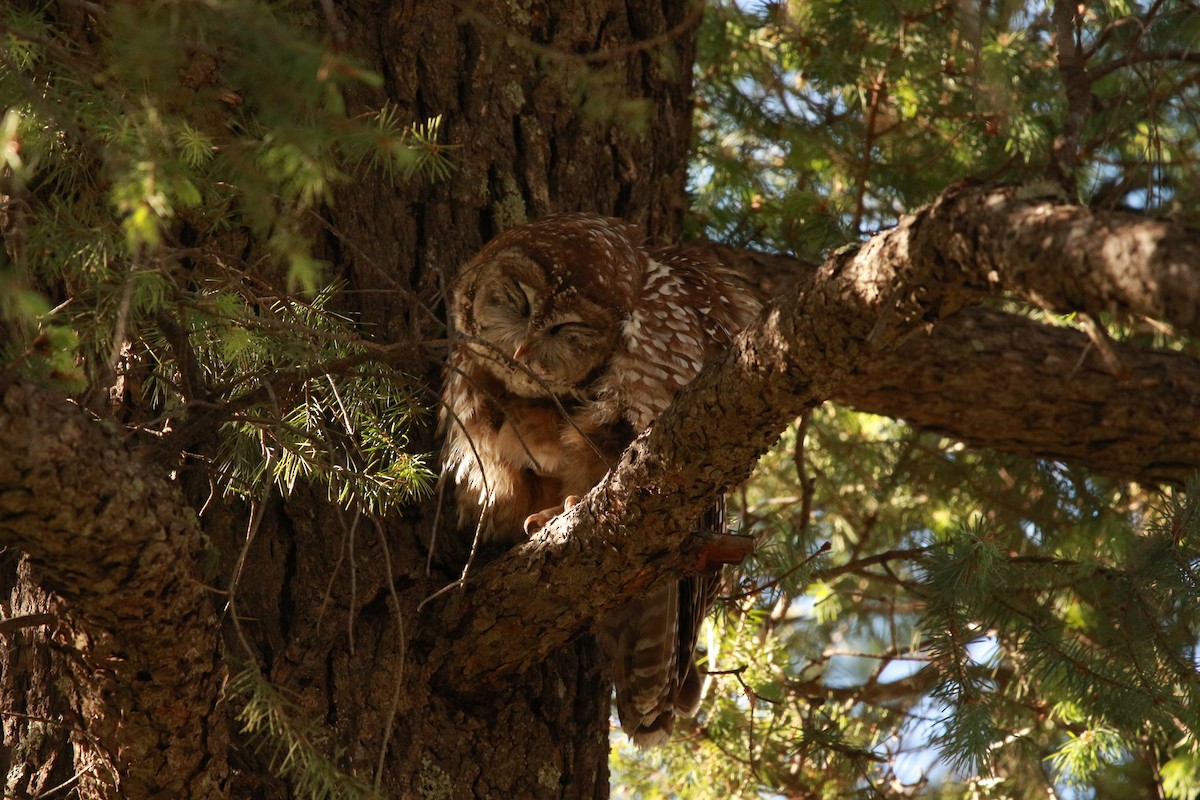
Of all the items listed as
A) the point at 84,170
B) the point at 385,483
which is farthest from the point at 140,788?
the point at 84,170

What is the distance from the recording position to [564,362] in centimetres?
273

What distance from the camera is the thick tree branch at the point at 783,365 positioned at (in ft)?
4.49

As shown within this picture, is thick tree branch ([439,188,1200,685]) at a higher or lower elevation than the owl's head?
lower

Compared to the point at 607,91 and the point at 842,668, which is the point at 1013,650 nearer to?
the point at 842,668

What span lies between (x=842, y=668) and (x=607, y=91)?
4611mm

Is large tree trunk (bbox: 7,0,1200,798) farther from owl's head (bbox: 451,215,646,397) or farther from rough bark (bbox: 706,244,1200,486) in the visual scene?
owl's head (bbox: 451,215,646,397)

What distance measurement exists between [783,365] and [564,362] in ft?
3.24

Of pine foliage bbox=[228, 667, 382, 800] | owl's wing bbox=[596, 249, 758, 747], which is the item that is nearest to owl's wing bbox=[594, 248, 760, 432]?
owl's wing bbox=[596, 249, 758, 747]

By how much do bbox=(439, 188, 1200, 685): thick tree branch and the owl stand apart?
0.31 meters

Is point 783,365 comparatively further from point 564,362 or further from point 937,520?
point 937,520

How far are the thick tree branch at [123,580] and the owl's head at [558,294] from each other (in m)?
0.98

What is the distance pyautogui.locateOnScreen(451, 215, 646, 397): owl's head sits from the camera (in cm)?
271

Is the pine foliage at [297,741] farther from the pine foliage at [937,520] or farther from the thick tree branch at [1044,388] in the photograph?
the thick tree branch at [1044,388]

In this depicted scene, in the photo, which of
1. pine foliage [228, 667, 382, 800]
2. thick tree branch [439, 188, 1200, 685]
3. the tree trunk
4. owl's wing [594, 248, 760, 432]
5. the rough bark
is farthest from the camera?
the rough bark
